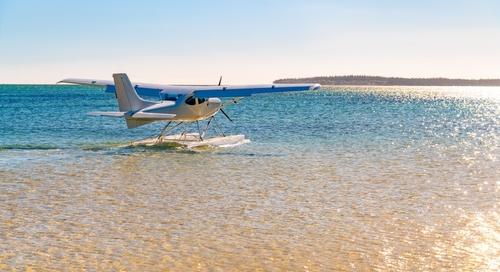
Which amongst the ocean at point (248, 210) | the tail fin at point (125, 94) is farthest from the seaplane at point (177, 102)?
the ocean at point (248, 210)

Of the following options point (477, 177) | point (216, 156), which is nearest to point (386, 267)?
point (477, 177)

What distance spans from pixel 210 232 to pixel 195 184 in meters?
4.14

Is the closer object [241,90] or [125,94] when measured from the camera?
[125,94]

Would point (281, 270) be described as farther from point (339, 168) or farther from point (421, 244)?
point (339, 168)

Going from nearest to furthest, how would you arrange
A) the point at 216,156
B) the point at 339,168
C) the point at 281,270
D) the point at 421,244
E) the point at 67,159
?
the point at 281,270 < the point at 421,244 < the point at 339,168 < the point at 67,159 < the point at 216,156

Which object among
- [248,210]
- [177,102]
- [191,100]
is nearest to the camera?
[248,210]

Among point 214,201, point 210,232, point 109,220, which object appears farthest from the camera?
point 214,201

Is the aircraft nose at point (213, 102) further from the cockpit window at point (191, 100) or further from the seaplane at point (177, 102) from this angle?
the cockpit window at point (191, 100)

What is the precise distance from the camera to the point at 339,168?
14648mm

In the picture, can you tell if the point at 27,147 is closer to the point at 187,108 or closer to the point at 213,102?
the point at 187,108

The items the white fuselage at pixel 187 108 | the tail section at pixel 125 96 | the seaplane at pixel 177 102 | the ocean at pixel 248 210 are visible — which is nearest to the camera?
the ocean at pixel 248 210

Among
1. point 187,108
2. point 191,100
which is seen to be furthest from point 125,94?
point 191,100

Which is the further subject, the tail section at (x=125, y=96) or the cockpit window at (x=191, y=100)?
the cockpit window at (x=191, y=100)

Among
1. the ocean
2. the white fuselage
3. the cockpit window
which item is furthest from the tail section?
the cockpit window
